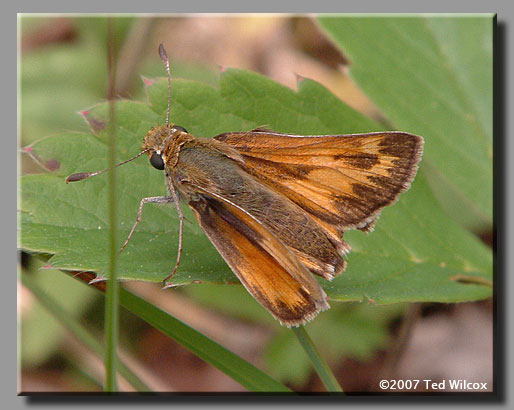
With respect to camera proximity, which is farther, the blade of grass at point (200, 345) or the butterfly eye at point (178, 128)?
the butterfly eye at point (178, 128)

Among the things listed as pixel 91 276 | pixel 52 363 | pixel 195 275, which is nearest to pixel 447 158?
pixel 195 275

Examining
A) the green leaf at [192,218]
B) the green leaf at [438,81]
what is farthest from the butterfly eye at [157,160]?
the green leaf at [438,81]

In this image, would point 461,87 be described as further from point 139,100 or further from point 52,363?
point 52,363

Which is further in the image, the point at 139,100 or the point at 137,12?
the point at 137,12

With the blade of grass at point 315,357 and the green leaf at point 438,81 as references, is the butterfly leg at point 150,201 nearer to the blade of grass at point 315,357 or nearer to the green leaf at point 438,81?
the blade of grass at point 315,357

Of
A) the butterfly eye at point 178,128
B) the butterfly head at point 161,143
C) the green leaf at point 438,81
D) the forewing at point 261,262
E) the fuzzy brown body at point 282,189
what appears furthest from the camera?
the green leaf at point 438,81

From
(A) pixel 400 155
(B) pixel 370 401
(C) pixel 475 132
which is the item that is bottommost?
(B) pixel 370 401

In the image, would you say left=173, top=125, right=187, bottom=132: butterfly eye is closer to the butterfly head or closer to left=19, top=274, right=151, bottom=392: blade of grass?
the butterfly head

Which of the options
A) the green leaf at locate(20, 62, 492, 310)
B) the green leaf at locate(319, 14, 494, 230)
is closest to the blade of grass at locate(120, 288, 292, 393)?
the green leaf at locate(20, 62, 492, 310)
